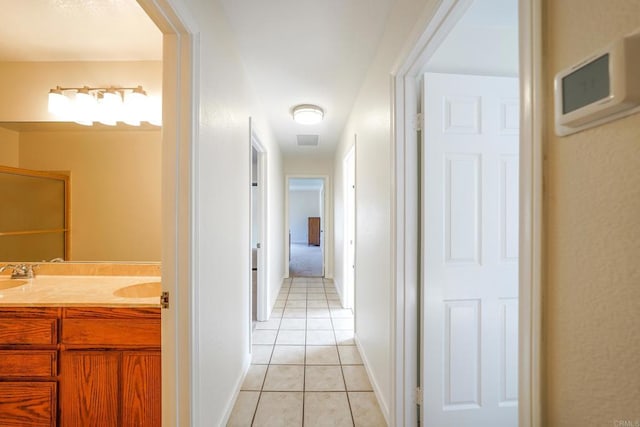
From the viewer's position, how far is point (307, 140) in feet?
13.0

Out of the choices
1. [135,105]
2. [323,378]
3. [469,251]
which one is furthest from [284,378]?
[135,105]

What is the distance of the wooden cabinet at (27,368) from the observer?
1.25 m

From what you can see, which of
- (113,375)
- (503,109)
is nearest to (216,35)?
(503,109)

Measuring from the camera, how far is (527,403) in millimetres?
549

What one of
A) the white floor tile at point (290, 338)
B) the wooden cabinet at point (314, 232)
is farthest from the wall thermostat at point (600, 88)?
the wooden cabinet at point (314, 232)

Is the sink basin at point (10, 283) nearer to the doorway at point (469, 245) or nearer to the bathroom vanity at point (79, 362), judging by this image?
the bathroom vanity at point (79, 362)

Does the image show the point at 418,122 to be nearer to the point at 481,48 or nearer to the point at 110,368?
the point at 481,48

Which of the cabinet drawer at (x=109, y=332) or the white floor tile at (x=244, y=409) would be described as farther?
the white floor tile at (x=244, y=409)

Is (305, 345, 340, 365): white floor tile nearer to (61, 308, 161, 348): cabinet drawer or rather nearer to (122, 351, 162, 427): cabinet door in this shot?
(122, 351, 162, 427): cabinet door

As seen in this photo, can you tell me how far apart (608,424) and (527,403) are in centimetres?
14

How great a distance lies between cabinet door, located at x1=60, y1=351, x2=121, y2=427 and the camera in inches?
49.6

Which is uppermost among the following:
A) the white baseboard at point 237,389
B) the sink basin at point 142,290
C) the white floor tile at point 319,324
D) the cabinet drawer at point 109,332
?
the sink basin at point 142,290

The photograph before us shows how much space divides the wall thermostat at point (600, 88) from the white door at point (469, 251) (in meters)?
0.92

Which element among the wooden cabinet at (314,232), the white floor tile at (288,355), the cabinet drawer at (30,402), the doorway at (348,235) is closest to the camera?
the cabinet drawer at (30,402)
